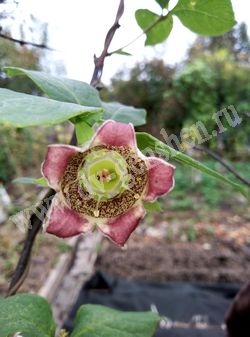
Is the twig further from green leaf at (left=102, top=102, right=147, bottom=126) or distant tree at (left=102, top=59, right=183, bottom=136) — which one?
distant tree at (left=102, top=59, right=183, bottom=136)

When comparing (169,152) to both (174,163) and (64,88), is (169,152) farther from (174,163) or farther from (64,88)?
(174,163)

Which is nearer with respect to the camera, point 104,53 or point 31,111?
point 31,111

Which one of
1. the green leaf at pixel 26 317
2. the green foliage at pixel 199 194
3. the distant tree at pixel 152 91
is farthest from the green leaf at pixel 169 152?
the distant tree at pixel 152 91

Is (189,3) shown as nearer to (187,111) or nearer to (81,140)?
(81,140)

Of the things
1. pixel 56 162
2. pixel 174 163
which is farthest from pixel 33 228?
pixel 174 163

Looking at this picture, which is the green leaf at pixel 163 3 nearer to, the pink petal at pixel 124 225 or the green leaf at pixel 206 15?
the green leaf at pixel 206 15

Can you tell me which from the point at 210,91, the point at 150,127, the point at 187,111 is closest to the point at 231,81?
the point at 210,91
